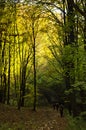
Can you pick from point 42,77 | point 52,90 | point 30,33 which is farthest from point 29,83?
point 30,33

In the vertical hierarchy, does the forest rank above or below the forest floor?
above

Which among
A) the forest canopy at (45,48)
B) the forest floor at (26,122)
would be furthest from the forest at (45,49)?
the forest floor at (26,122)

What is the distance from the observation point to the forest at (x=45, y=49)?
13.4 m

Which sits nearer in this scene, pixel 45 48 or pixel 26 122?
pixel 26 122

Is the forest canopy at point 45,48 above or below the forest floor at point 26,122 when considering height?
above

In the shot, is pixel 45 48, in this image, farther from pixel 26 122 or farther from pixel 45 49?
pixel 26 122

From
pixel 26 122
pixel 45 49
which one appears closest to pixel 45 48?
pixel 45 49

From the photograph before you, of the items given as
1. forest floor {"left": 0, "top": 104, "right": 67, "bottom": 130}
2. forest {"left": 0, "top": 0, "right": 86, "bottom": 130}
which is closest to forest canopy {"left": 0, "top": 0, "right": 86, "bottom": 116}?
forest {"left": 0, "top": 0, "right": 86, "bottom": 130}

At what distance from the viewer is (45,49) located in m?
40.1

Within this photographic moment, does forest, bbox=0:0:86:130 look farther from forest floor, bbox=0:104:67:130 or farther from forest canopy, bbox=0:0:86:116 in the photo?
forest floor, bbox=0:104:67:130

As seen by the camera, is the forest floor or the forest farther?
the forest floor

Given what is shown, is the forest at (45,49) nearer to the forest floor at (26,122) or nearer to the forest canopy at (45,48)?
the forest canopy at (45,48)

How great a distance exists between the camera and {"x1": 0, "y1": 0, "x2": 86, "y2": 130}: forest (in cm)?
1337

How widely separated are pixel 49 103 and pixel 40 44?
19.7 meters
